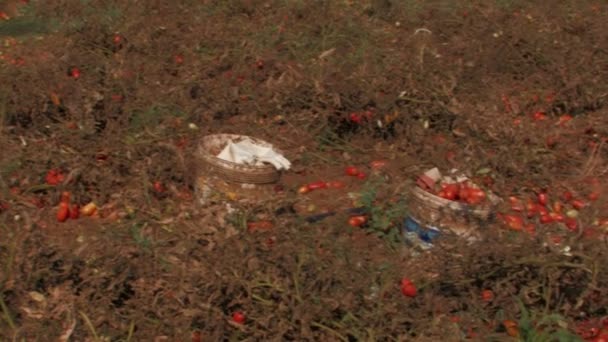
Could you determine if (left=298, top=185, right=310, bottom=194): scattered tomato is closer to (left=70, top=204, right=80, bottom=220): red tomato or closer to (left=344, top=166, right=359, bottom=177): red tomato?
(left=344, top=166, right=359, bottom=177): red tomato

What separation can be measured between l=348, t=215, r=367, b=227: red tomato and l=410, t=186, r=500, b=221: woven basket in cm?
37

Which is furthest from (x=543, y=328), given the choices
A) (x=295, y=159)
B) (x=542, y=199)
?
(x=295, y=159)

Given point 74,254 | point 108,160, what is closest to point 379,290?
point 74,254

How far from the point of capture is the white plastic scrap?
4316mm

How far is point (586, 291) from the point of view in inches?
130

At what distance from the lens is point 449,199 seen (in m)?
3.98

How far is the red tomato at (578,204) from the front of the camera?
4824 millimetres

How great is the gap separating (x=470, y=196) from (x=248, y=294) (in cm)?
145

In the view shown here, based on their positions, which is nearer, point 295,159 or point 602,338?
point 602,338

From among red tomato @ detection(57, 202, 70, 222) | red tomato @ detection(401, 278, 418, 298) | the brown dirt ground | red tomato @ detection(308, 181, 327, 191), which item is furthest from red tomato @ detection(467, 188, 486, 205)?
red tomato @ detection(57, 202, 70, 222)

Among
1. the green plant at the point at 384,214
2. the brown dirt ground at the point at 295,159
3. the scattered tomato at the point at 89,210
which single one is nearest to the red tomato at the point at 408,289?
the brown dirt ground at the point at 295,159

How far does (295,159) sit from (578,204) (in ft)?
5.87

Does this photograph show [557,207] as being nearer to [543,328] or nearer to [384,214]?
[384,214]

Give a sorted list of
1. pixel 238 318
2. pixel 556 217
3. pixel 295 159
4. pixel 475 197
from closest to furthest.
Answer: pixel 238 318 → pixel 475 197 → pixel 556 217 → pixel 295 159
